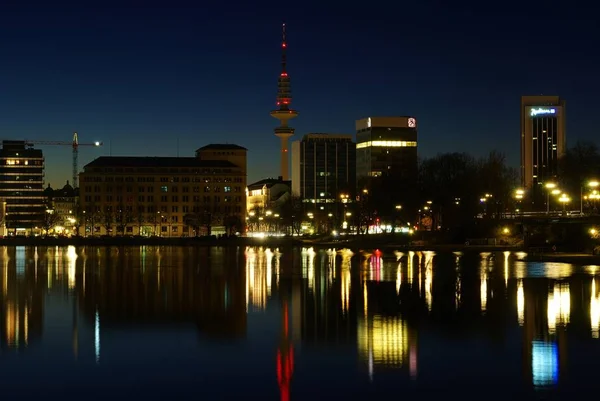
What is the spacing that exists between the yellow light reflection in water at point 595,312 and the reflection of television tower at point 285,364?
8889 millimetres

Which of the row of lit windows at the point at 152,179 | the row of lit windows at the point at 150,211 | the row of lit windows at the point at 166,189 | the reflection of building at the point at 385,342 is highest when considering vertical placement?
the row of lit windows at the point at 152,179

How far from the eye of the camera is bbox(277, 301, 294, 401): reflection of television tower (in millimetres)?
20047

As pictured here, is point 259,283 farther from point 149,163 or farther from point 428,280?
point 149,163

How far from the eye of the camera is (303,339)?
27.0m

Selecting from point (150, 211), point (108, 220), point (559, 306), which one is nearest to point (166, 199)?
point (150, 211)

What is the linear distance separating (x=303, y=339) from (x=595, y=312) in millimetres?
11411

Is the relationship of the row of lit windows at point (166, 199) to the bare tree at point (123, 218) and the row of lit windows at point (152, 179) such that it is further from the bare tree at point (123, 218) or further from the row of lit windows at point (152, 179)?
the row of lit windows at point (152, 179)

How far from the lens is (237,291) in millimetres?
42719

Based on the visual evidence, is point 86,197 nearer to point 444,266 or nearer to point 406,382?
point 444,266

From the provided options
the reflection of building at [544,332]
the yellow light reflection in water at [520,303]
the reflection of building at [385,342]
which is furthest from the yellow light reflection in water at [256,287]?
the reflection of building at [544,332]

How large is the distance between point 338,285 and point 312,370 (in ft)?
77.2

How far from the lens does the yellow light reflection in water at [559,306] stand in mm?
29641

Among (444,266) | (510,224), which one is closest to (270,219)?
(510,224)

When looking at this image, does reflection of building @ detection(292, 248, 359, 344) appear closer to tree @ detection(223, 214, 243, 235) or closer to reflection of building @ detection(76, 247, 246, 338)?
reflection of building @ detection(76, 247, 246, 338)
